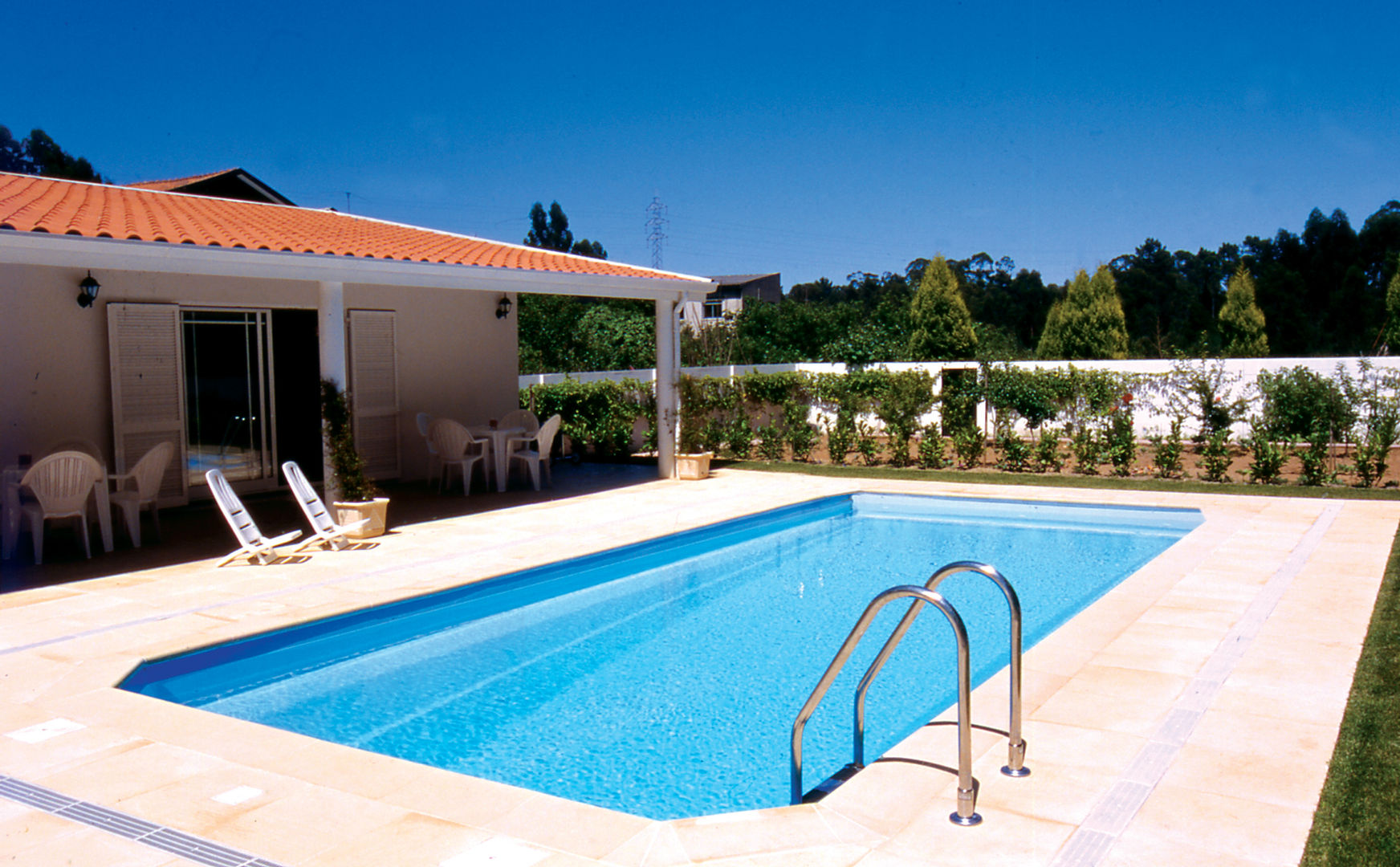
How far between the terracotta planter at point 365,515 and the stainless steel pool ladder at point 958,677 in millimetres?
6974

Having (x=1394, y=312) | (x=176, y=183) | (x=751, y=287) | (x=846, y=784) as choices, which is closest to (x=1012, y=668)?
(x=846, y=784)

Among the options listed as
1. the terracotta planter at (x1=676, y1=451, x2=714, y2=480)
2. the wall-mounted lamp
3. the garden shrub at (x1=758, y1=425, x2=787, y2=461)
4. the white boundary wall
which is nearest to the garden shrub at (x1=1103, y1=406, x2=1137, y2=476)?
the white boundary wall

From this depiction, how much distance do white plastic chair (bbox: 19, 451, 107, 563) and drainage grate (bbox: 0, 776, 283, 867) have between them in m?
5.42

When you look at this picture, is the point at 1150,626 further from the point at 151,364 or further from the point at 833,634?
the point at 151,364

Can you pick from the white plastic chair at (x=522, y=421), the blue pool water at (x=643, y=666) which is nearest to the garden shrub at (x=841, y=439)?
the white plastic chair at (x=522, y=421)

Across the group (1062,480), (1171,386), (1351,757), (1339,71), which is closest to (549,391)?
(1062,480)

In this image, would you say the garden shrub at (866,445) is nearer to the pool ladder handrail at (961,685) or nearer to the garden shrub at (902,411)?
the garden shrub at (902,411)

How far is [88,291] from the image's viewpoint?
11117 millimetres

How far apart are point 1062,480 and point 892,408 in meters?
3.47

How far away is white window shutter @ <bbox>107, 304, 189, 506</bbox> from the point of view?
1152cm

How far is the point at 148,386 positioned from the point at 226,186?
10490mm

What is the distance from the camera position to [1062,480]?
14805 mm

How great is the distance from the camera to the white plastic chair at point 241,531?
29.9 ft

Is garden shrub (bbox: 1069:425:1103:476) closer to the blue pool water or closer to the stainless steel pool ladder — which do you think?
the blue pool water
